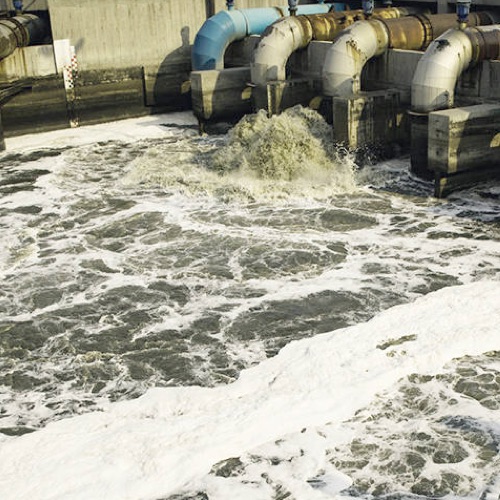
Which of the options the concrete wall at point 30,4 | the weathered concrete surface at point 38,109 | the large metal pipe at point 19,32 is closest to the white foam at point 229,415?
the large metal pipe at point 19,32

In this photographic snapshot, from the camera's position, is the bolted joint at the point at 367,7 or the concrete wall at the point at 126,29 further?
the concrete wall at the point at 126,29

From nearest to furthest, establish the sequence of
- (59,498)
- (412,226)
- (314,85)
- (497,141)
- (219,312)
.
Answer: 1. (59,498)
2. (219,312)
3. (412,226)
4. (497,141)
5. (314,85)

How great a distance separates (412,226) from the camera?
15.7 metres

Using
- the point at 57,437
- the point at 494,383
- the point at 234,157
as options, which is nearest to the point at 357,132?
the point at 234,157

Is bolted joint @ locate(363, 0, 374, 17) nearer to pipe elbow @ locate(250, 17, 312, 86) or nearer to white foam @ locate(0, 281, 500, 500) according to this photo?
pipe elbow @ locate(250, 17, 312, 86)

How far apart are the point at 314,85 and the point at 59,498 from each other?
17914 millimetres

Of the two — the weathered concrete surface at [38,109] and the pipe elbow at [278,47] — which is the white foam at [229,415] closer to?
the pipe elbow at [278,47]

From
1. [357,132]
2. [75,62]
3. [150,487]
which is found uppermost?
[75,62]

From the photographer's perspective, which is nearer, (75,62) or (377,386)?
(377,386)

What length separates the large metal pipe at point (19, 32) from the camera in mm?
24203

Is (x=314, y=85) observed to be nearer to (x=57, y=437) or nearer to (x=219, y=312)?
(x=219, y=312)

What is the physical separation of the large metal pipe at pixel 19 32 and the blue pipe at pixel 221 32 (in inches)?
234

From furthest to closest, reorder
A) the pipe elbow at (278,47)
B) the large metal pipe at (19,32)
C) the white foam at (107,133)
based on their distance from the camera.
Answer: the white foam at (107,133) < the large metal pipe at (19,32) < the pipe elbow at (278,47)

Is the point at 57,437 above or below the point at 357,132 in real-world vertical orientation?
below
